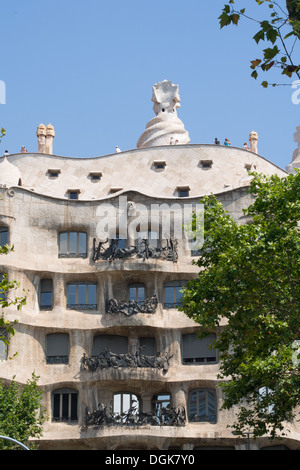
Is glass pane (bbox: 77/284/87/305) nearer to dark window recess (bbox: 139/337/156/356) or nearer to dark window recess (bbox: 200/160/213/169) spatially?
dark window recess (bbox: 139/337/156/356)

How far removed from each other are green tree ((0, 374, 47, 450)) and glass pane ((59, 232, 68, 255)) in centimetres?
758

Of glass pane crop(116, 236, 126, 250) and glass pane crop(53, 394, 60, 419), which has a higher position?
glass pane crop(116, 236, 126, 250)

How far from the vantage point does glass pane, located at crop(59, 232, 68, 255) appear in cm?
4193

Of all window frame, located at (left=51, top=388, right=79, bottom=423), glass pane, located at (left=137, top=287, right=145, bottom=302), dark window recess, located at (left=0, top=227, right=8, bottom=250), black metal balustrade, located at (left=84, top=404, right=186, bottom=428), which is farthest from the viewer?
glass pane, located at (left=137, top=287, right=145, bottom=302)

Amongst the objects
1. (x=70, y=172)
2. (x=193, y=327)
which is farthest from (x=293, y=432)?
(x=70, y=172)

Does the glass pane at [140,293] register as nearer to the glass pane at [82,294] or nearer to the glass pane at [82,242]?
the glass pane at [82,294]

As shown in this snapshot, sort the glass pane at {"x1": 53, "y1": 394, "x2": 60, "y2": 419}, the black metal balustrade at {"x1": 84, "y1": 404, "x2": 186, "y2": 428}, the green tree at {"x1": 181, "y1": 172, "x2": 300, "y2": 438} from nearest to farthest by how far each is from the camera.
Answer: the green tree at {"x1": 181, "y1": 172, "x2": 300, "y2": 438}
the black metal balustrade at {"x1": 84, "y1": 404, "x2": 186, "y2": 428}
the glass pane at {"x1": 53, "y1": 394, "x2": 60, "y2": 419}

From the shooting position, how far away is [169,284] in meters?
41.4

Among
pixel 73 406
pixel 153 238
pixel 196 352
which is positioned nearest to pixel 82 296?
pixel 153 238

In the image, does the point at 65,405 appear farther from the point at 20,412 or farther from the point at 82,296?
the point at 82,296

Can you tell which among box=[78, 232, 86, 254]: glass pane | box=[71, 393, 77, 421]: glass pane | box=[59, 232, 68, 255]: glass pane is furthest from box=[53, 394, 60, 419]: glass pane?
box=[78, 232, 86, 254]: glass pane

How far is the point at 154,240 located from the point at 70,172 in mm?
7564

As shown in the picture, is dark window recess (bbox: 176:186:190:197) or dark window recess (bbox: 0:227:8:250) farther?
dark window recess (bbox: 176:186:190:197)
